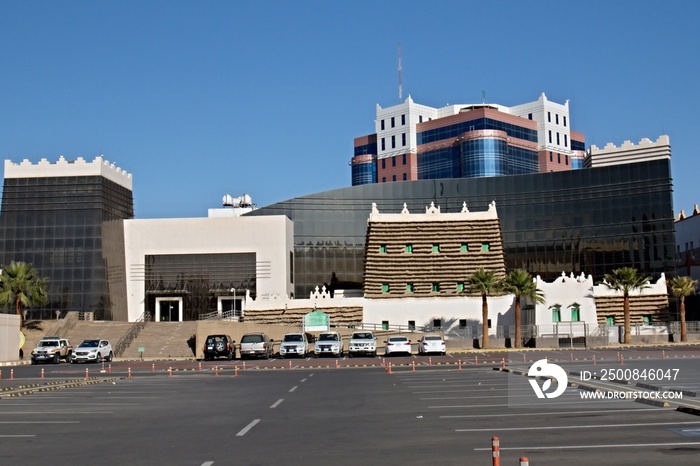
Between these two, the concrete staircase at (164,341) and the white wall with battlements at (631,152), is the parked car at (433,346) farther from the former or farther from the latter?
the white wall with battlements at (631,152)

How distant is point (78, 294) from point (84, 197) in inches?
386

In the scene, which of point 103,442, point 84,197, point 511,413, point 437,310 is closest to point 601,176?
point 437,310

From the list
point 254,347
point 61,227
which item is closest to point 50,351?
point 254,347

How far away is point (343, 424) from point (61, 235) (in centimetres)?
7392

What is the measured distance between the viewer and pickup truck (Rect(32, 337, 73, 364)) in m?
57.2

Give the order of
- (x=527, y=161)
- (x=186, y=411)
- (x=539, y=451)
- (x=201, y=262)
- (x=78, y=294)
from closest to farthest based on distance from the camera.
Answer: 1. (x=539, y=451)
2. (x=186, y=411)
3. (x=78, y=294)
4. (x=201, y=262)
5. (x=527, y=161)

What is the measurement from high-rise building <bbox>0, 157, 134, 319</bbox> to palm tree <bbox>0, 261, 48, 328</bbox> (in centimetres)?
936

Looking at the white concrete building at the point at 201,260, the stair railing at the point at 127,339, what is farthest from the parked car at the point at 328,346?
the white concrete building at the point at 201,260

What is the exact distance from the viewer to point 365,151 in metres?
179

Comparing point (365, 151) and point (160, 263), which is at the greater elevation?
point (365, 151)

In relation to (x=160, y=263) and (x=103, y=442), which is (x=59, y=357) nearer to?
(x=160, y=263)

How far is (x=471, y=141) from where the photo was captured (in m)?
149

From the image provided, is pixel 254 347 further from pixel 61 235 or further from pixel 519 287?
pixel 61 235

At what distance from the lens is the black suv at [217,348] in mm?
56281
